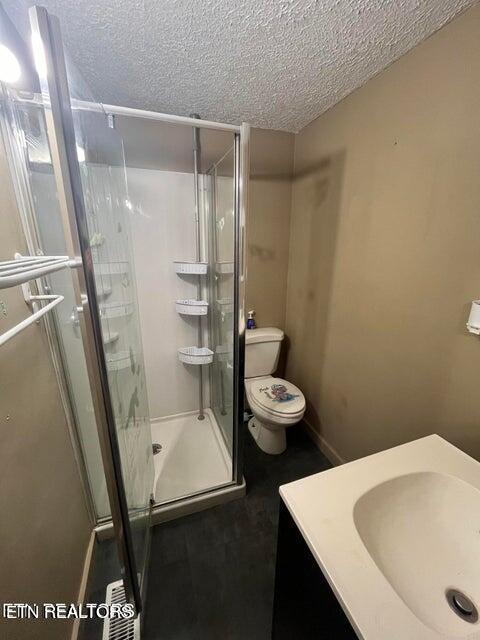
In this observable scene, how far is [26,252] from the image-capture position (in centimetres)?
88

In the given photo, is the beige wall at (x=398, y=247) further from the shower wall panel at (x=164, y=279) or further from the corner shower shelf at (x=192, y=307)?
the shower wall panel at (x=164, y=279)

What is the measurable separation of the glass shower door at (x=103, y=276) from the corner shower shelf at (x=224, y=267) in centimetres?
54

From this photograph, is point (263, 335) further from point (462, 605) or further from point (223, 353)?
point (462, 605)

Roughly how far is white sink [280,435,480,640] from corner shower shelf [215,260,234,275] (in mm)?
1025

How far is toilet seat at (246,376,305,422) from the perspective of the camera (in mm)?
1658

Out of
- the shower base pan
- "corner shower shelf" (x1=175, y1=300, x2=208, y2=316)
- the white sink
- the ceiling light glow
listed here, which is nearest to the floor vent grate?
the shower base pan

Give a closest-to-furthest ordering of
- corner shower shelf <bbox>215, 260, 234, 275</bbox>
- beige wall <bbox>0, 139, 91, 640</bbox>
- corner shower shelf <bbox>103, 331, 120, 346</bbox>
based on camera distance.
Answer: beige wall <bbox>0, 139, 91, 640</bbox> → corner shower shelf <bbox>103, 331, 120, 346</bbox> → corner shower shelf <bbox>215, 260, 234, 275</bbox>

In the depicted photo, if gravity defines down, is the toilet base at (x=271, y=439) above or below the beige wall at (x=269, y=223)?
below

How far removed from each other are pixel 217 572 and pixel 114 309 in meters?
1.30

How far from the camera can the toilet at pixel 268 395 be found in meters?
1.68

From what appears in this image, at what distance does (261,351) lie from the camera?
6.65ft

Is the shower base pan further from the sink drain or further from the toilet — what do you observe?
the sink drain

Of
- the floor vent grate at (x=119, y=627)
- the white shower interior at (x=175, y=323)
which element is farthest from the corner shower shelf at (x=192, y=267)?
the floor vent grate at (x=119, y=627)

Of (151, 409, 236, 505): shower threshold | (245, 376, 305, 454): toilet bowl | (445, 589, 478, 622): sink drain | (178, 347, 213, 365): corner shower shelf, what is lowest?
(151, 409, 236, 505): shower threshold
